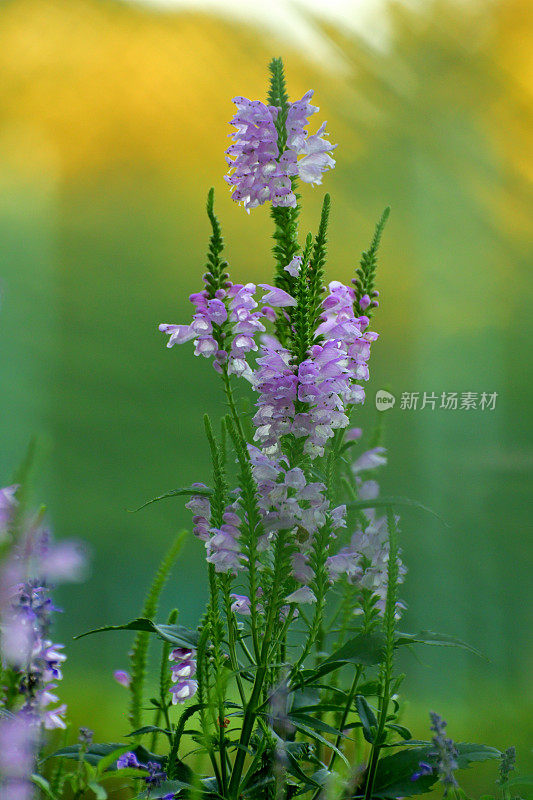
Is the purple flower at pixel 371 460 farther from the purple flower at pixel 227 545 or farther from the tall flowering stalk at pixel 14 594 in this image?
the tall flowering stalk at pixel 14 594

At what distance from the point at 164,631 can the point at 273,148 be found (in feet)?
1.72

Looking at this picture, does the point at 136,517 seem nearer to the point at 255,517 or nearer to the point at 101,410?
the point at 101,410

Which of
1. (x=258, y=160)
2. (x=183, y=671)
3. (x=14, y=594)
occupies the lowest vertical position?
(x=183, y=671)

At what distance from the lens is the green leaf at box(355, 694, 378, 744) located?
32.9 inches

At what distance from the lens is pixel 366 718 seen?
2.83ft

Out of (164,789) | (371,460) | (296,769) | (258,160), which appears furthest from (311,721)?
(258,160)

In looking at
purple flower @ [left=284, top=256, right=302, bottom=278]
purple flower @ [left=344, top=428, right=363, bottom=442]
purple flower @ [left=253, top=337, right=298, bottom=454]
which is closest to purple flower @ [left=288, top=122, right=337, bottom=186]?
purple flower @ [left=284, top=256, right=302, bottom=278]

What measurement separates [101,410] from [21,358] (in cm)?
25

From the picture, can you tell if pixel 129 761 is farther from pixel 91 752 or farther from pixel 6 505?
pixel 6 505

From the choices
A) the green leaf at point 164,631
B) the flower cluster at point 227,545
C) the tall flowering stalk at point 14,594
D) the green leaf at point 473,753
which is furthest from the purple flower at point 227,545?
the green leaf at point 473,753

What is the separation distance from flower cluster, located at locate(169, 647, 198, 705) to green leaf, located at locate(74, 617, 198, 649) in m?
0.01

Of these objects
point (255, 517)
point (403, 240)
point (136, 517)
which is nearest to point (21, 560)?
point (255, 517)

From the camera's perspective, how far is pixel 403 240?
202cm

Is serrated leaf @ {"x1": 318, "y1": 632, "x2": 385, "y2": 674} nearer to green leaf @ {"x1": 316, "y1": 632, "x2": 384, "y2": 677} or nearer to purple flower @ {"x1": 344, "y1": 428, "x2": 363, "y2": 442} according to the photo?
green leaf @ {"x1": 316, "y1": 632, "x2": 384, "y2": 677}
